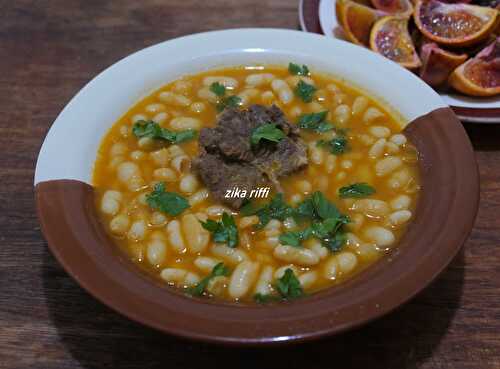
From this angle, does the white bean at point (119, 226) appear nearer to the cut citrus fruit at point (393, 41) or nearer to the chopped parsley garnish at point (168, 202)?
the chopped parsley garnish at point (168, 202)

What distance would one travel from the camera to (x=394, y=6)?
138 inches

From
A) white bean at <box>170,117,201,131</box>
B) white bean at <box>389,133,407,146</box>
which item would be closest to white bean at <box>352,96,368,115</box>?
white bean at <box>389,133,407,146</box>

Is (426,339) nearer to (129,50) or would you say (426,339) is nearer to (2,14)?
(129,50)

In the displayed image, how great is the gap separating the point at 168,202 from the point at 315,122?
87 cm

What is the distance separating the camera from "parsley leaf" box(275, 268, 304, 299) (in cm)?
192

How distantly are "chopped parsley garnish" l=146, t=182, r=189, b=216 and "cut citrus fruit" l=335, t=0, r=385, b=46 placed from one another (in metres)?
1.66

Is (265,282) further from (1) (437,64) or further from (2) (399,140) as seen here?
(1) (437,64)

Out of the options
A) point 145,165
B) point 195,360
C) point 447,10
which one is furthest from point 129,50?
point 195,360

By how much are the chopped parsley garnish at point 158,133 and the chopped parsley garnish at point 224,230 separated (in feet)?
1.91

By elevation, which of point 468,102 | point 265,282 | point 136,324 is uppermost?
point 468,102

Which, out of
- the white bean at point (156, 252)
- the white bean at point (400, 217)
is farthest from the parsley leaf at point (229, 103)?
the white bean at point (400, 217)

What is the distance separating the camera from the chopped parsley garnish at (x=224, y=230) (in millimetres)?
2135

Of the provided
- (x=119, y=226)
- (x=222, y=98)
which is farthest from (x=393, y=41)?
(x=119, y=226)

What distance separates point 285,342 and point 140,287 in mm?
529
